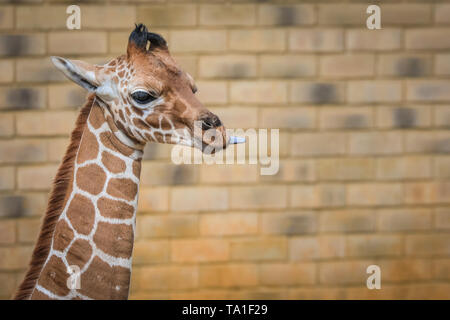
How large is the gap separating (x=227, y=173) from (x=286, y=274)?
0.81 meters

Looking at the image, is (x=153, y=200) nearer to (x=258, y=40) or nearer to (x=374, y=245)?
(x=258, y=40)

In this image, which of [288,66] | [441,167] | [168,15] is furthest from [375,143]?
[168,15]

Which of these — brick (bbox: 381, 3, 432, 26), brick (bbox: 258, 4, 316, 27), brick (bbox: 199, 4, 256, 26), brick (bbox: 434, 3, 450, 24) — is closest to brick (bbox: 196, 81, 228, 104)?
brick (bbox: 199, 4, 256, 26)

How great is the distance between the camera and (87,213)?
5.68ft

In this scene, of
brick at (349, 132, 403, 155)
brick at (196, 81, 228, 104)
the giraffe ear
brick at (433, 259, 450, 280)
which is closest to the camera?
the giraffe ear

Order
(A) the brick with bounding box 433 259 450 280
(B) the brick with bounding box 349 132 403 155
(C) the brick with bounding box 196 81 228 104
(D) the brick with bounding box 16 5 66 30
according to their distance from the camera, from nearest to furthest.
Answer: (D) the brick with bounding box 16 5 66 30 < (C) the brick with bounding box 196 81 228 104 < (B) the brick with bounding box 349 132 403 155 < (A) the brick with bounding box 433 259 450 280

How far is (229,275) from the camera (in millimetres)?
3131

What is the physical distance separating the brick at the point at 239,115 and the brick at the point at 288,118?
0.20ft

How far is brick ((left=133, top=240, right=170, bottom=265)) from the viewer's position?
3.08 meters

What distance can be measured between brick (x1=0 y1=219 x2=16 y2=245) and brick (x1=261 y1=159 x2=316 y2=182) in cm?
167

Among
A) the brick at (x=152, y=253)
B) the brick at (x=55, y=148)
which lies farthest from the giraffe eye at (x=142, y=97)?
the brick at (x=152, y=253)

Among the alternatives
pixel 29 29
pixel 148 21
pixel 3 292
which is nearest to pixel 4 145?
pixel 29 29

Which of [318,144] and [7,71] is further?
[318,144]

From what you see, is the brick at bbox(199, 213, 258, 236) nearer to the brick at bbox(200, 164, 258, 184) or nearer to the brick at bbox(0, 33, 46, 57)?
the brick at bbox(200, 164, 258, 184)
